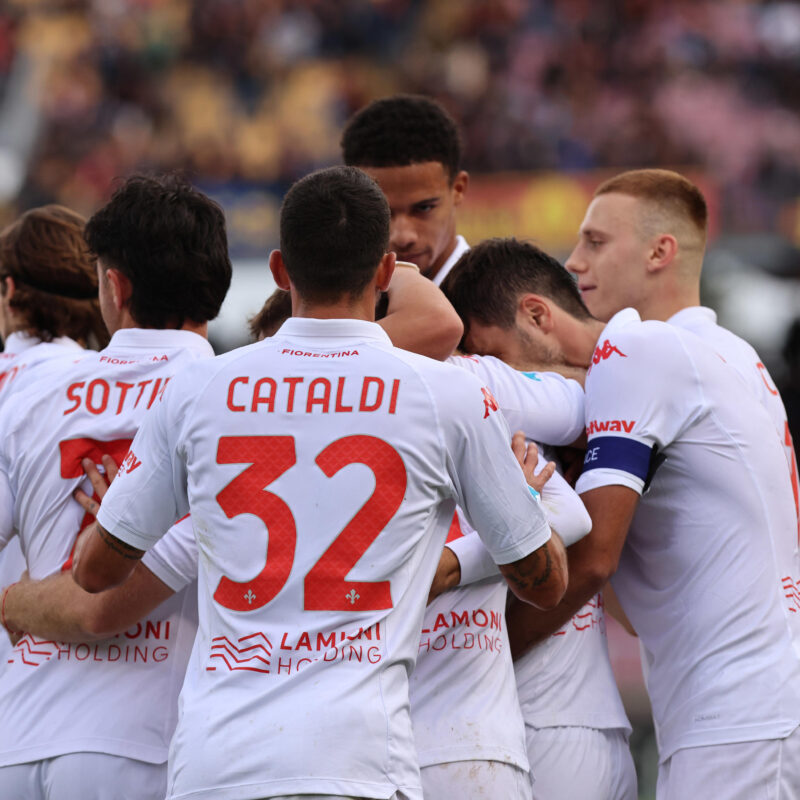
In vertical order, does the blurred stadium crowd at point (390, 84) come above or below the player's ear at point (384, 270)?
below

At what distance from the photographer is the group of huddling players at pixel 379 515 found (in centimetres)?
264

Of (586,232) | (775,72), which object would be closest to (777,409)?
(586,232)

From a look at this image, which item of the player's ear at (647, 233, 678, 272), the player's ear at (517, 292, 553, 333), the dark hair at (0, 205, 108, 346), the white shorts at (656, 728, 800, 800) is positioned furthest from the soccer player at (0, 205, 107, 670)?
the white shorts at (656, 728, 800, 800)

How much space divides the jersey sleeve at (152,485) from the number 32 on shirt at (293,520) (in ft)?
0.56

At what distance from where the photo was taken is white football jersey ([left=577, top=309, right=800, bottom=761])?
341 centimetres

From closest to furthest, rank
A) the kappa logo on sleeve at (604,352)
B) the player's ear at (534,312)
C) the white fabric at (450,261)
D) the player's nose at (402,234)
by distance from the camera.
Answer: the kappa logo on sleeve at (604,352)
the player's ear at (534,312)
the player's nose at (402,234)
the white fabric at (450,261)

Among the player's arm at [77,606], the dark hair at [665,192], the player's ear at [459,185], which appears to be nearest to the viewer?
the player's arm at [77,606]

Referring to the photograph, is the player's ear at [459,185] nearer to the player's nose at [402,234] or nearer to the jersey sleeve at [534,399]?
the player's nose at [402,234]

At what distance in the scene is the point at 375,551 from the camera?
8.66ft

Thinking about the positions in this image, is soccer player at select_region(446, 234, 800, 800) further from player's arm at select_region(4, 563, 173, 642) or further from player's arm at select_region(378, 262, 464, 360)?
player's arm at select_region(4, 563, 173, 642)

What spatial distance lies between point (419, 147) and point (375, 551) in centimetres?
261

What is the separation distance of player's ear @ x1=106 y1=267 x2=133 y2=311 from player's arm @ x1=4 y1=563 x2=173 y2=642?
76 cm

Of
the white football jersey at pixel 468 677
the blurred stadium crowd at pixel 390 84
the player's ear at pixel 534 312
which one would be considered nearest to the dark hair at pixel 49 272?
the player's ear at pixel 534 312

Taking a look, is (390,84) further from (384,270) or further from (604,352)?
(384,270)
